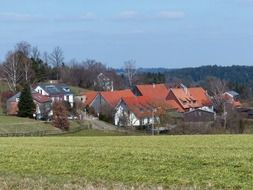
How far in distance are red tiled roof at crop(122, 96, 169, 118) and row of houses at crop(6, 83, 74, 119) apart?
1203 cm

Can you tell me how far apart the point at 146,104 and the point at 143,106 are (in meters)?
1.31

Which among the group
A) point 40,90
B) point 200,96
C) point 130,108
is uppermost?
point 40,90

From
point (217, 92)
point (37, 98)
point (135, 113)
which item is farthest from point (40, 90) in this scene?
point (217, 92)

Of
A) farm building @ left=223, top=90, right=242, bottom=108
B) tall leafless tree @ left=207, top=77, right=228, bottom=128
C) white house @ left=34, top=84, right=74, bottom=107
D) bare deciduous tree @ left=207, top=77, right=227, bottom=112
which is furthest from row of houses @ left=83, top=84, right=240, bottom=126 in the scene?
farm building @ left=223, top=90, right=242, bottom=108

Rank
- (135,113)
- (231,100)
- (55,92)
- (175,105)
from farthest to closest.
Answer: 1. (175,105)
2. (231,100)
3. (55,92)
4. (135,113)

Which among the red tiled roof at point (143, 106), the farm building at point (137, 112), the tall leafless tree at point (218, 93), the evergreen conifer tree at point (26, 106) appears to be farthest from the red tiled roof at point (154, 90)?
the evergreen conifer tree at point (26, 106)

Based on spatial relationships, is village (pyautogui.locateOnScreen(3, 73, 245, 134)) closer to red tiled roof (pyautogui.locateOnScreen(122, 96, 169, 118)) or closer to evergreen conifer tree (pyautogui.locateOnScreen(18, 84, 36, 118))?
red tiled roof (pyautogui.locateOnScreen(122, 96, 169, 118))

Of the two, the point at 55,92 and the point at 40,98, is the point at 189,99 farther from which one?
the point at 40,98

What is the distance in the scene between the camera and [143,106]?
11238cm

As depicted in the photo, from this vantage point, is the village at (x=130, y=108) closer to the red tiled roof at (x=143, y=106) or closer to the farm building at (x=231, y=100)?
the red tiled roof at (x=143, y=106)

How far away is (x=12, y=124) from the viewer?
86500 millimetres

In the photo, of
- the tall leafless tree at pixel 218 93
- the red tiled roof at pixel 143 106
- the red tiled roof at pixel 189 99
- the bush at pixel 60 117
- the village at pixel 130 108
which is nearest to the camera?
the bush at pixel 60 117

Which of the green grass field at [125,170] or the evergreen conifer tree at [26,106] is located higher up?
the evergreen conifer tree at [26,106]

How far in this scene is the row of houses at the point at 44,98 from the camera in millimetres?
104912
